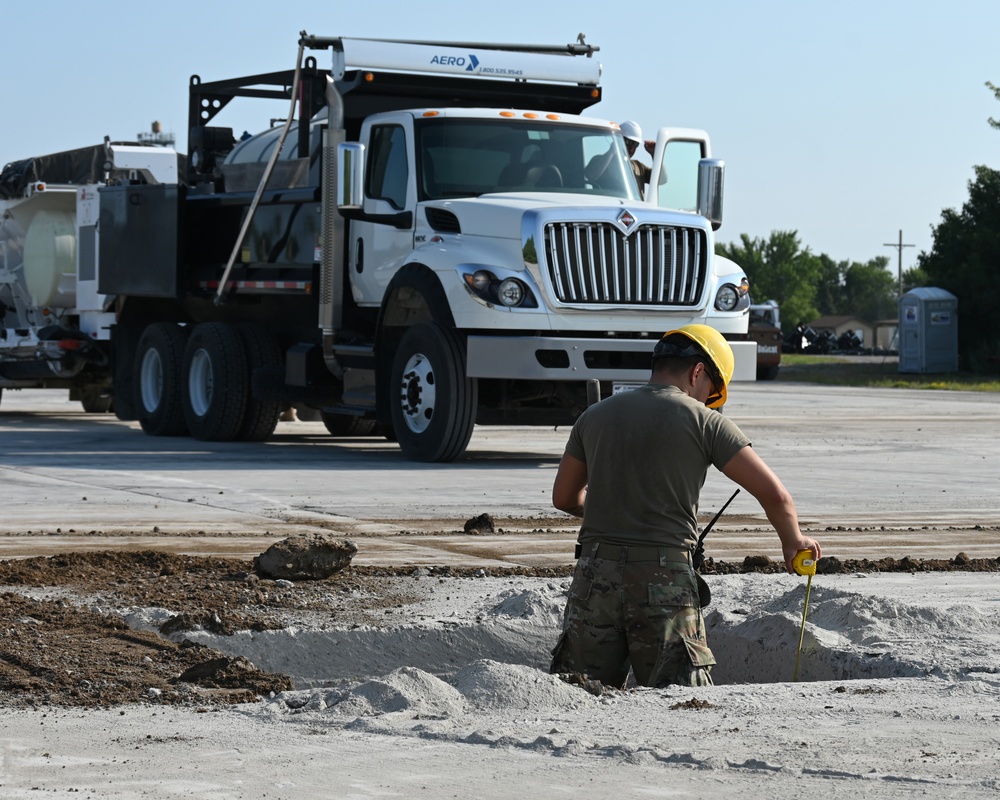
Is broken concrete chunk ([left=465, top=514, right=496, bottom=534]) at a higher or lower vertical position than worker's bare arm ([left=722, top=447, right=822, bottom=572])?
lower

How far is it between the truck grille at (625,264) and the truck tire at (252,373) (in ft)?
13.3

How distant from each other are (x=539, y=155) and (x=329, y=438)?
4884mm

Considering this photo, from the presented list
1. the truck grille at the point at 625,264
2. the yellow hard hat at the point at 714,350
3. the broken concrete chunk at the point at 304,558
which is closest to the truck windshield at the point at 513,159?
the truck grille at the point at 625,264

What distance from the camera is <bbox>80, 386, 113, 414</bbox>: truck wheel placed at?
22.5 metres

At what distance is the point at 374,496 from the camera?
40.5 ft

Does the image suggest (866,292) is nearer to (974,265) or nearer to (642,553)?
(974,265)

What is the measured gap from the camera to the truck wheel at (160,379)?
60.8ft

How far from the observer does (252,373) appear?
1752 cm

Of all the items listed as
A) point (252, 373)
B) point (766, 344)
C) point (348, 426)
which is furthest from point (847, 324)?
point (252, 373)

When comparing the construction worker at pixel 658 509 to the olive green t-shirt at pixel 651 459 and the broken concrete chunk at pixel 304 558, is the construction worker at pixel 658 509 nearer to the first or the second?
the olive green t-shirt at pixel 651 459

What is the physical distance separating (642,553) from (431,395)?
953 centimetres

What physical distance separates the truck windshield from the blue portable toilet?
30301mm

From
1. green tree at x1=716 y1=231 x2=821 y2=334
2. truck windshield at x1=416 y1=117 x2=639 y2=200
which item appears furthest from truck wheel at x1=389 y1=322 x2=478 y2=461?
green tree at x1=716 y1=231 x2=821 y2=334

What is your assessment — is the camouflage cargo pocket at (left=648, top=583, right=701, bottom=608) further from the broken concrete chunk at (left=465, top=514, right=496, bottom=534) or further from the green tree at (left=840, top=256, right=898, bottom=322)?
the green tree at (left=840, top=256, right=898, bottom=322)
